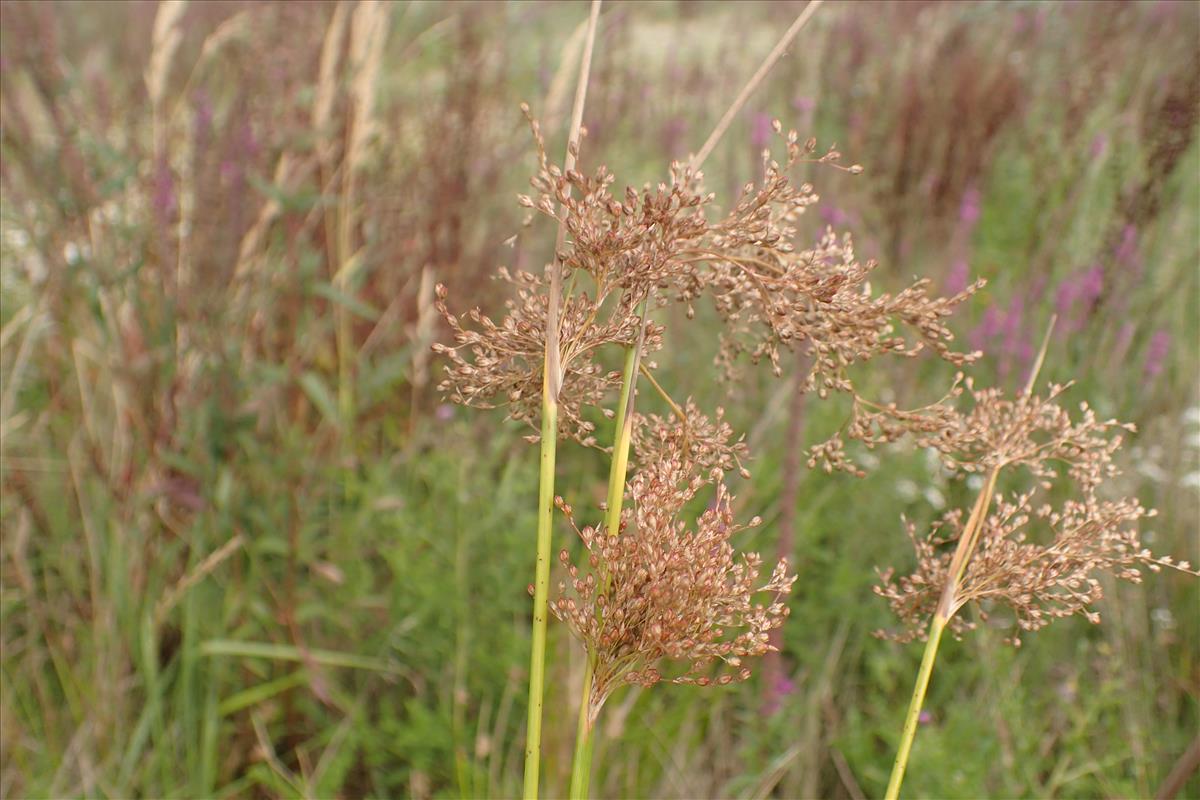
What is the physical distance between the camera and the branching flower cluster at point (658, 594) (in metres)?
0.71

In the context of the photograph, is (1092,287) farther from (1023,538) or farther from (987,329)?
(1023,538)

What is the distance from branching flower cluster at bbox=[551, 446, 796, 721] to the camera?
0.71 meters

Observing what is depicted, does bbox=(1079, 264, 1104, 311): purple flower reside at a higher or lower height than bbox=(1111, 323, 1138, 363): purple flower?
higher

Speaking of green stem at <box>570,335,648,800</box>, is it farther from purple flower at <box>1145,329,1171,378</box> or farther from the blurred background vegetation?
purple flower at <box>1145,329,1171,378</box>

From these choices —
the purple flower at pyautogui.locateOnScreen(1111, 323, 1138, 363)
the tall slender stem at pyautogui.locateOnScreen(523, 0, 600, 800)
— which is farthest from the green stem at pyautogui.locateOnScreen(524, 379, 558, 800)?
the purple flower at pyautogui.locateOnScreen(1111, 323, 1138, 363)

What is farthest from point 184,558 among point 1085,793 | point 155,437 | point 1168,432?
point 1168,432

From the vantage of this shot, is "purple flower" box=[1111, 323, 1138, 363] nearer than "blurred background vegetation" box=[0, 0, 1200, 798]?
No

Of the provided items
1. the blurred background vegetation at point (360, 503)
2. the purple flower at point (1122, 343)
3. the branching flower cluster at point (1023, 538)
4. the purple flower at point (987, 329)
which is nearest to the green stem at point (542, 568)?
the branching flower cluster at point (1023, 538)

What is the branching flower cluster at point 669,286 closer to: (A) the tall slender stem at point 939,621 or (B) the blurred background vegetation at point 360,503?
(A) the tall slender stem at point 939,621

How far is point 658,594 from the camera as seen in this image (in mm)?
702

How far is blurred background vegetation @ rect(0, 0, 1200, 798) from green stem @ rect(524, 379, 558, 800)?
1096 millimetres

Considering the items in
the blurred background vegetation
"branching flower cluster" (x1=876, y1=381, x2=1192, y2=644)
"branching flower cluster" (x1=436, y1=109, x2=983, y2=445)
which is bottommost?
the blurred background vegetation

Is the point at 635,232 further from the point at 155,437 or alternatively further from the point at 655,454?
the point at 155,437

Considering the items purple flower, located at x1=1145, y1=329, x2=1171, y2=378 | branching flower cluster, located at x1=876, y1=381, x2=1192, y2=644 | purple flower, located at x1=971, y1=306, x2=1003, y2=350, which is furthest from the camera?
purple flower, located at x1=971, y1=306, x2=1003, y2=350
